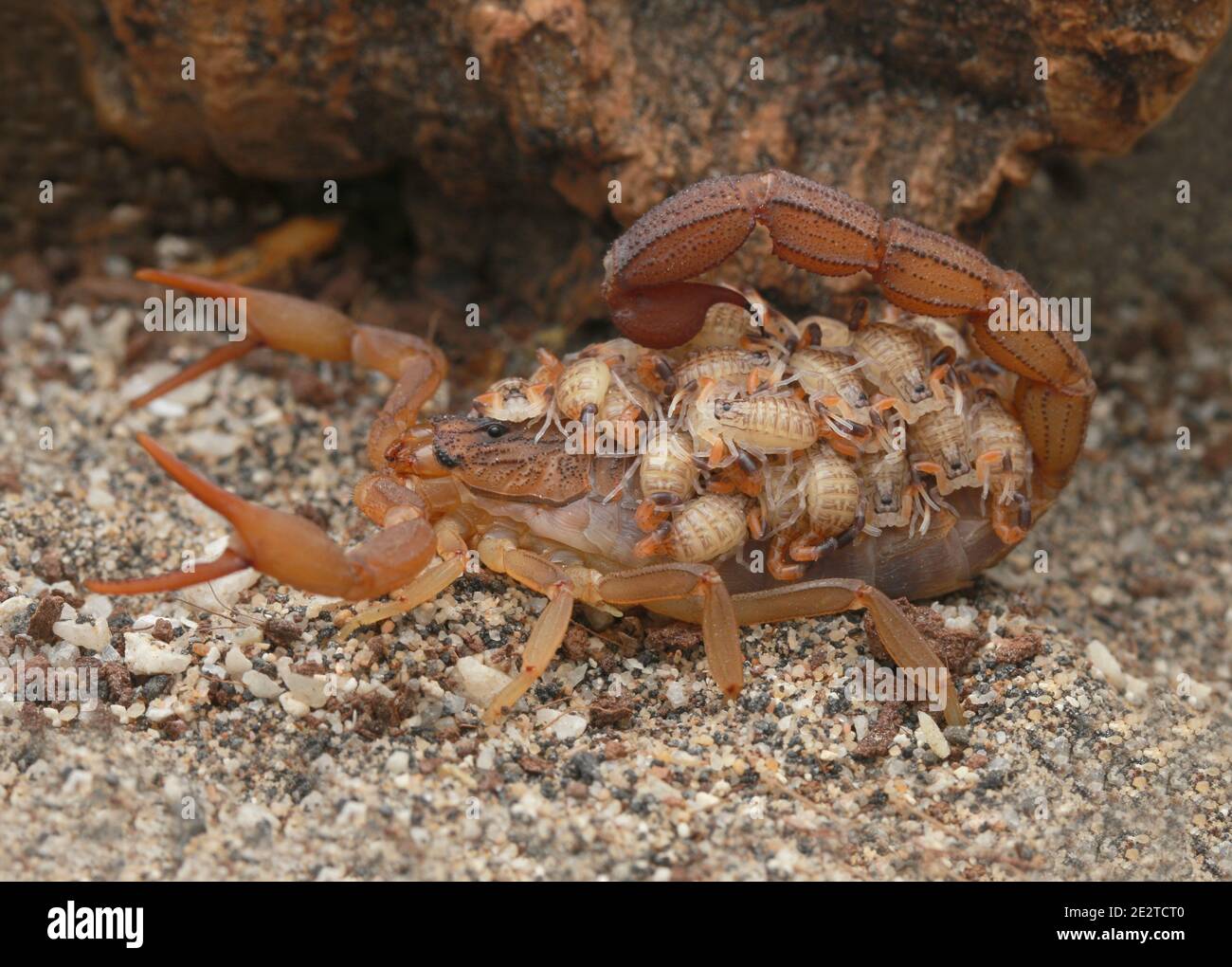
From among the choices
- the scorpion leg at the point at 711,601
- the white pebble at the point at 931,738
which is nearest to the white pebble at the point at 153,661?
the scorpion leg at the point at 711,601

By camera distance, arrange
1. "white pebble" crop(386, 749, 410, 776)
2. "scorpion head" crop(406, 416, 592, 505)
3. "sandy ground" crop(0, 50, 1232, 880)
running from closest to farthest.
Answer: "sandy ground" crop(0, 50, 1232, 880) → "white pebble" crop(386, 749, 410, 776) → "scorpion head" crop(406, 416, 592, 505)

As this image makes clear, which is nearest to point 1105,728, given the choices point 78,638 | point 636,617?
point 636,617

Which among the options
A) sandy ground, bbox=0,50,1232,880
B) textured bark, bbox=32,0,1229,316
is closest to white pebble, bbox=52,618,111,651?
sandy ground, bbox=0,50,1232,880

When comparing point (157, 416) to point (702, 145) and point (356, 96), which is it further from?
point (702, 145)

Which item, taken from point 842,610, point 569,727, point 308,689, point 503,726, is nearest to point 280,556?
point 308,689

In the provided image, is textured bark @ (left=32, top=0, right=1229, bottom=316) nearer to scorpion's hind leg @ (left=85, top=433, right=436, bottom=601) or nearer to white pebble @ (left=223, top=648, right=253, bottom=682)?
scorpion's hind leg @ (left=85, top=433, right=436, bottom=601)

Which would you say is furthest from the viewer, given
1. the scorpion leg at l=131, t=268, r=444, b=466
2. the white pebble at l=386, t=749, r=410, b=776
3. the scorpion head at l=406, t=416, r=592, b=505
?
the scorpion leg at l=131, t=268, r=444, b=466

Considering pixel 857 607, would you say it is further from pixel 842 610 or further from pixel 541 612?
pixel 541 612
